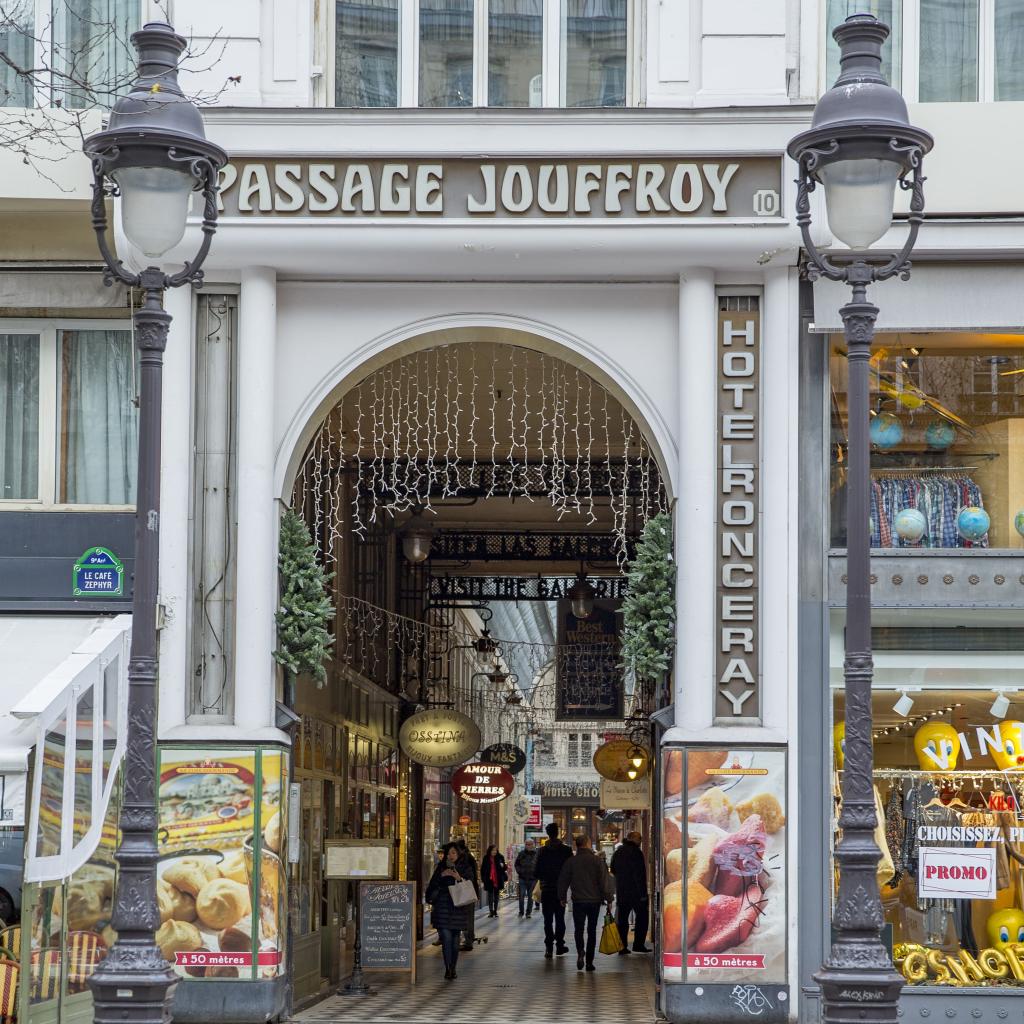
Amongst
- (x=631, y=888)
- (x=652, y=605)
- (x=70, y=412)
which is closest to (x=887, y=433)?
(x=652, y=605)

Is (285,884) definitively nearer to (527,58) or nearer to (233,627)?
(233,627)

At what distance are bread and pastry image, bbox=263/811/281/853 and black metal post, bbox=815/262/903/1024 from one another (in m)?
5.73

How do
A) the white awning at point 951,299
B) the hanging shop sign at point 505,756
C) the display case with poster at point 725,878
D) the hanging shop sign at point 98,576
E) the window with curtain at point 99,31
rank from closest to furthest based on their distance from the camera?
the display case with poster at point 725,878 → the white awning at point 951,299 → the hanging shop sign at point 98,576 → the window with curtain at point 99,31 → the hanging shop sign at point 505,756

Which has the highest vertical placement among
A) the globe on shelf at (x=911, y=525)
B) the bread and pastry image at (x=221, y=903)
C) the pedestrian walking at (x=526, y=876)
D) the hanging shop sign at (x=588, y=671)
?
the globe on shelf at (x=911, y=525)

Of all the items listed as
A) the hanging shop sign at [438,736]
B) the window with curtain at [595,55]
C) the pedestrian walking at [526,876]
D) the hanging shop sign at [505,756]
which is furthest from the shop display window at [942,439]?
the pedestrian walking at [526,876]

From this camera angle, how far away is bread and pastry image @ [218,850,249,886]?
45.7 ft

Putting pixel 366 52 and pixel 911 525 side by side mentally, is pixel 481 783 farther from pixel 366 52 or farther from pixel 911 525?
pixel 366 52

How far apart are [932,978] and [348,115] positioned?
8.21 m

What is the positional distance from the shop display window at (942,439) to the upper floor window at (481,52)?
10.2 ft

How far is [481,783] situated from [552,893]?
5.34 metres

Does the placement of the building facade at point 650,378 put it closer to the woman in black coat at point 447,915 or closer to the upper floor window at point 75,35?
the upper floor window at point 75,35

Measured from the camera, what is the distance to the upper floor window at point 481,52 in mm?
15039

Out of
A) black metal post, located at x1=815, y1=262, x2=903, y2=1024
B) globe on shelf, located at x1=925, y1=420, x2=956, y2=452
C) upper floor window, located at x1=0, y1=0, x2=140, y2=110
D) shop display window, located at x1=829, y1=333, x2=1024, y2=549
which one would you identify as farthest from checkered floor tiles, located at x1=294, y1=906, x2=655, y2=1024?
upper floor window, located at x1=0, y1=0, x2=140, y2=110

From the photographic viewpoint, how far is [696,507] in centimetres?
1424
